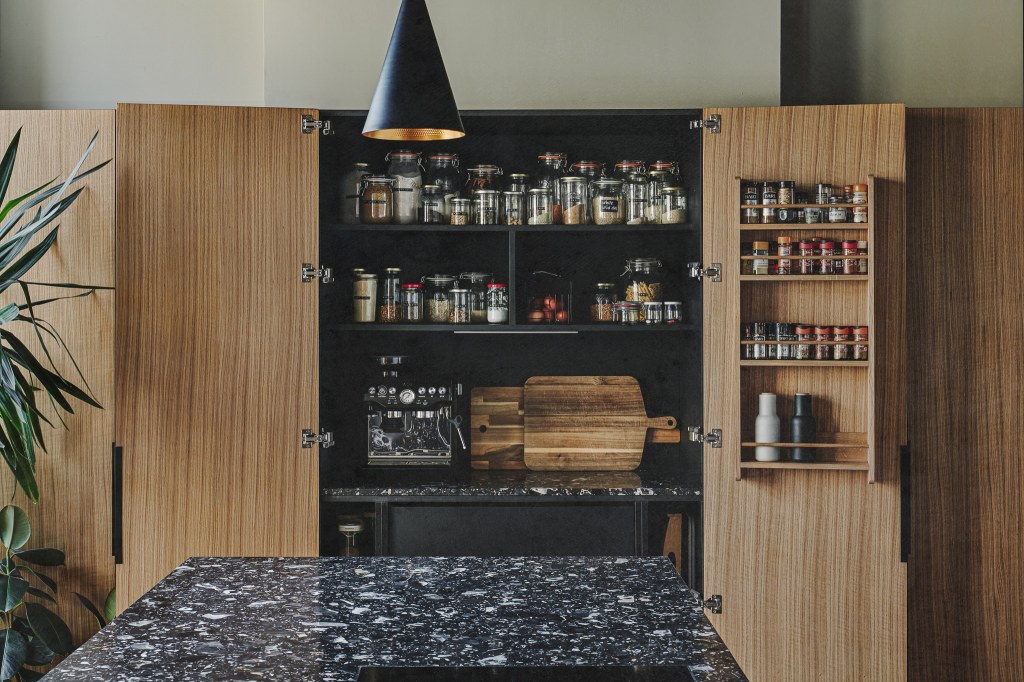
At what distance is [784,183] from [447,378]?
1.43m

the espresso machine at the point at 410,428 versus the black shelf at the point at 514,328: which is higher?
the black shelf at the point at 514,328

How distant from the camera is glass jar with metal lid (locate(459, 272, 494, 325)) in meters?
3.15

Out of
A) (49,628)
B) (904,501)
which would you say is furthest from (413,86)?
(49,628)

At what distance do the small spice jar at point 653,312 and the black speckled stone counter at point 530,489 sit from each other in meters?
0.57

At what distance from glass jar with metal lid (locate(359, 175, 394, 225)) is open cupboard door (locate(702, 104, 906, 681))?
3.59ft

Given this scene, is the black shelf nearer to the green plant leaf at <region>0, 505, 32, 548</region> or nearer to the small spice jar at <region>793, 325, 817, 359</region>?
the small spice jar at <region>793, 325, 817, 359</region>

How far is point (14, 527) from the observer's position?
9.46 ft

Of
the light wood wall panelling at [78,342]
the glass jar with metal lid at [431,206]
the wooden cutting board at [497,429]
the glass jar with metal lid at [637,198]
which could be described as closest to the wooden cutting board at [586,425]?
the wooden cutting board at [497,429]

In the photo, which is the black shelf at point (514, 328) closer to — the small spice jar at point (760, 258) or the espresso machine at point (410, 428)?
the espresso machine at point (410, 428)

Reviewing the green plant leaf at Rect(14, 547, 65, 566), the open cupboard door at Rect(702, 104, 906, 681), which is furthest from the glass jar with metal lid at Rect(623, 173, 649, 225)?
the green plant leaf at Rect(14, 547, 65, 566)

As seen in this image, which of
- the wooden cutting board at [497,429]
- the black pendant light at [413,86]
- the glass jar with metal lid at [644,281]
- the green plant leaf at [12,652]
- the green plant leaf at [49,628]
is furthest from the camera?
the wooden cutting board at [497,429]

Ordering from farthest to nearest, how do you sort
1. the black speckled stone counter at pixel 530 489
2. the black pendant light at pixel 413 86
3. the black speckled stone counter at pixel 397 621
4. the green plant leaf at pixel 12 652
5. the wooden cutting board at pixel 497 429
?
the wooden cutting board at pixel 497 429 < the black speckled stone counter at pixel 530 489 < the green plant leaf at pixel 12 652 < the black pendant light at pixel 413 86 < the black speckled stone counter at pixel 397 621

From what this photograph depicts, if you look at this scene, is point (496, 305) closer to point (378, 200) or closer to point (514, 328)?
point (514, 328)

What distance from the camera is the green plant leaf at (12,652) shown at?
274 cm
